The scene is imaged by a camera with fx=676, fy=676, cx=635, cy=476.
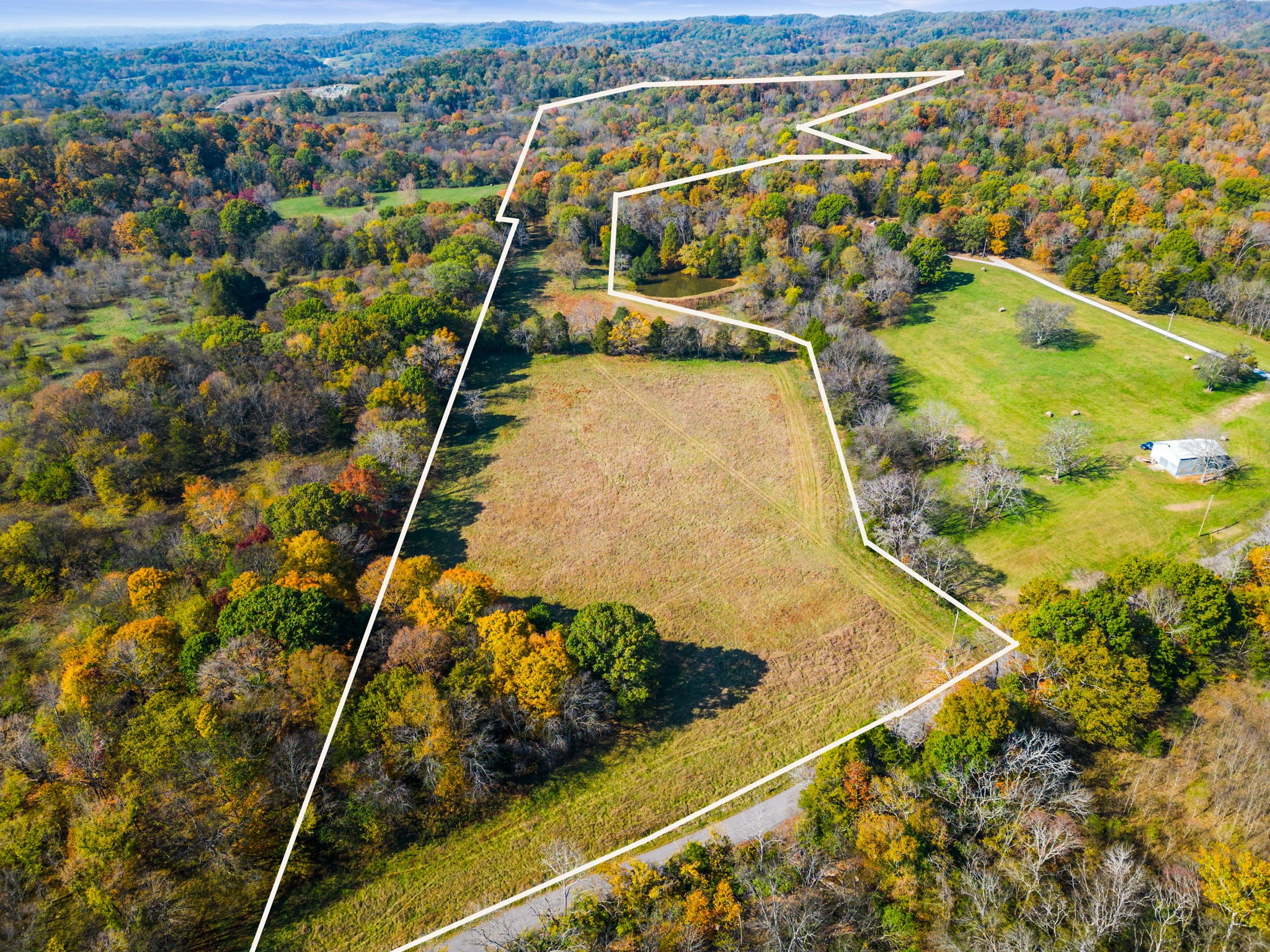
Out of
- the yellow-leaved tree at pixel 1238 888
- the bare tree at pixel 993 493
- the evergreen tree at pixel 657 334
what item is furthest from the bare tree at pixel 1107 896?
the evergreen tree at pixel 657 334

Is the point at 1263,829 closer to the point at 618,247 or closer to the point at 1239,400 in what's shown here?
the point at 1239,400

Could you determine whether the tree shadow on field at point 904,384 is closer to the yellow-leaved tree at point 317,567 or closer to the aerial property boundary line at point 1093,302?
the aerial property boundary line at point 1093,302

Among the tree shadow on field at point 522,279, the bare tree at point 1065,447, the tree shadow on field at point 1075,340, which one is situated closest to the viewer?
the bare tree at point 1065,447

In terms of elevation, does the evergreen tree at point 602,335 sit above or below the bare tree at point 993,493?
above

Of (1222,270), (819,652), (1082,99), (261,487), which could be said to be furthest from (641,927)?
(1082,99)

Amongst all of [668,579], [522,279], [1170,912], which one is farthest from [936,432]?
[522,279]

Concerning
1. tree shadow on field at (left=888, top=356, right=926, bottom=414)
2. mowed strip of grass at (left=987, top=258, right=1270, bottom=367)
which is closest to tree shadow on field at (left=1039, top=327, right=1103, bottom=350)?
mowed strip of grass at (left=987, top=258, right=1270, bottom=367)
